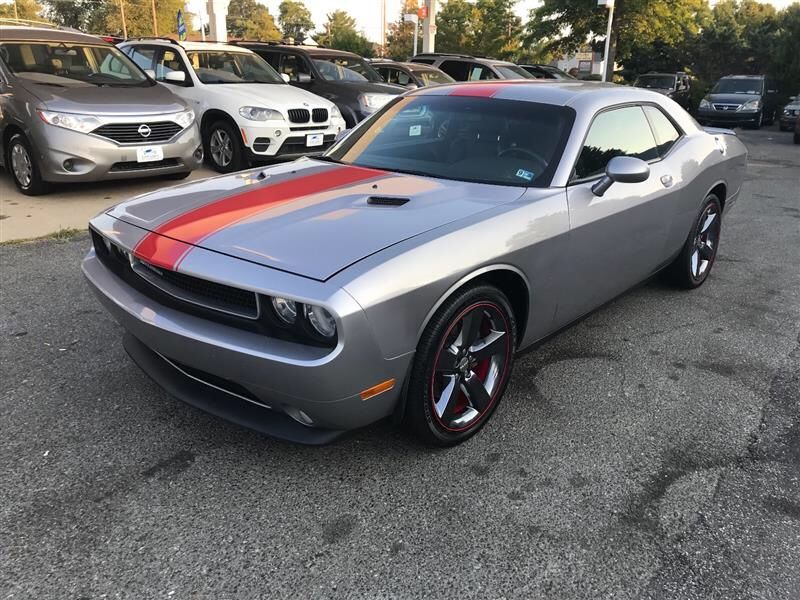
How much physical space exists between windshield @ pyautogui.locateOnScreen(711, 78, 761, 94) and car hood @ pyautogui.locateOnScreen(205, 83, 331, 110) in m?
16.9

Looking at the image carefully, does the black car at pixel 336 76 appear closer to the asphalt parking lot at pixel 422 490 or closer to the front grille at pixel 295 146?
the front grille at pixel 295 146

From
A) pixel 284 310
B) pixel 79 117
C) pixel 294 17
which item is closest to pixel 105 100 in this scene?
pixel 79 117

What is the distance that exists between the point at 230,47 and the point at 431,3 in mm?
14238

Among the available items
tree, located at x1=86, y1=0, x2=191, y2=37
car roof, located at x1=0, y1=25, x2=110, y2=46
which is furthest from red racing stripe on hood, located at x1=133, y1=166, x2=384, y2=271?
tree, located at x1=86, y1=0, x2=191, y2=37

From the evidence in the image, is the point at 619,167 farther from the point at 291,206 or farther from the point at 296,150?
the point at 296,150

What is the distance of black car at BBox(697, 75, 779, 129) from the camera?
770 inches

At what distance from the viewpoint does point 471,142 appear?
3482 mm

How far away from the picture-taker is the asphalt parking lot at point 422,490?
6.91ft

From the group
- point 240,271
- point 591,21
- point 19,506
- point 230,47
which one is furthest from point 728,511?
point 591,21

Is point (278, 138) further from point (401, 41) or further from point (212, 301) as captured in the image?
point (401, 41)

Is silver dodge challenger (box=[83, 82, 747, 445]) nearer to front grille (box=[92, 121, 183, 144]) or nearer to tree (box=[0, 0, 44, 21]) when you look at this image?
front grille (box=[92, 121, 183, 144])

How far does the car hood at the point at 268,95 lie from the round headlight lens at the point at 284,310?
6.46m

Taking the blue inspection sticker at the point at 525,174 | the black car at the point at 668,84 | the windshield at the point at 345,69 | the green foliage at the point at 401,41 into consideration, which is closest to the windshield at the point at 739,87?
the black car at the point at 668,84

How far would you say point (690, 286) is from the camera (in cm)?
481
